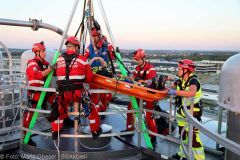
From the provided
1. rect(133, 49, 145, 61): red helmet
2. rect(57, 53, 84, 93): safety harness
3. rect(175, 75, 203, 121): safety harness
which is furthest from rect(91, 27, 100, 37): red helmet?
rect(175, 75, 203, 121): safety harness

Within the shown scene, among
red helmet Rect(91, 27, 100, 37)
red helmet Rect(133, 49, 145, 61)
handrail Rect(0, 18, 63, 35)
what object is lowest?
red helmet Rect(133, 49, 145, 61)

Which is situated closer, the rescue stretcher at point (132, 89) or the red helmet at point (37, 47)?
the rescue stretcher at point (132, 89)

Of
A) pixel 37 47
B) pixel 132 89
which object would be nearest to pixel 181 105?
pixel 132 89

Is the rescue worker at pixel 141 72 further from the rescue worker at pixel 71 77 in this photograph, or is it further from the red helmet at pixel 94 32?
the rescue worker at pixel 71 77

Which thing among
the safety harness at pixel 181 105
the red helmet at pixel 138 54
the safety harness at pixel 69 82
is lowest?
the safety harness at pixel 181 105

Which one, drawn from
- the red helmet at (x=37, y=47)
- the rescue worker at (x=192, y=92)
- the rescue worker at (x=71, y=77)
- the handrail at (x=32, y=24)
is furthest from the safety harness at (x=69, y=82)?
the handrail at (x=32, y=24)

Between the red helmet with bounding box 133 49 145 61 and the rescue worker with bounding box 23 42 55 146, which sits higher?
the red helmet with bounding box 133 49 145 61

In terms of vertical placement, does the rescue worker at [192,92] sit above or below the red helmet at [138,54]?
below

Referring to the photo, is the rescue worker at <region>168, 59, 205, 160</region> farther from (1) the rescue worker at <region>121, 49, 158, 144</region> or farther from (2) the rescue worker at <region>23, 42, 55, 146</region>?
(2) the rescue worker at <region>23, 42, 55, 146</region>

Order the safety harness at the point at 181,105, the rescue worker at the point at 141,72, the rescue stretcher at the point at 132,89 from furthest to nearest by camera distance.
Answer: the rescue worker at the point at 141,72, the safety harness at the point at 181,105, the rescue stretcher at the point at 132,89

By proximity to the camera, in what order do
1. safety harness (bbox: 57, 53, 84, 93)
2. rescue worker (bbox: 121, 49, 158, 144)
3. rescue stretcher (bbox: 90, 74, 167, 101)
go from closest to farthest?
safety harness (bbox: 57, 53, 84, 93) → rescue stretcher (bbox: 90, 74, 167, 101) → rescue worker (bbox: 121, 49, 158, 144)

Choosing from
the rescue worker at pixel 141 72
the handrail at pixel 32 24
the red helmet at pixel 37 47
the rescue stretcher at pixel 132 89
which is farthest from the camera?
the handrail at pixel 32 24

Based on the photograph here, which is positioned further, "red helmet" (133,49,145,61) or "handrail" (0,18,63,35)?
"handrail" (0,18,63,35)

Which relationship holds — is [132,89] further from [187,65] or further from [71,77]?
[187,65]
